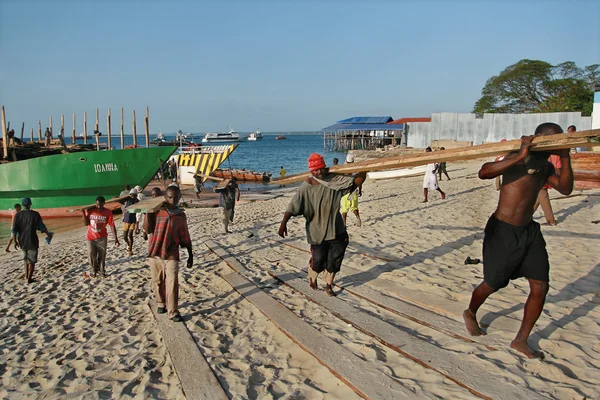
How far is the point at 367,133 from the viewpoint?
58688 mm

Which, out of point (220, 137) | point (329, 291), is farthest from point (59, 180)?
point (220, 137)

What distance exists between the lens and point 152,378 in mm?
3619

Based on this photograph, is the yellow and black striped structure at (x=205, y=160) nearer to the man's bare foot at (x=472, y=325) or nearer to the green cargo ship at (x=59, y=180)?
the green cargo ship at (x=59, y=180)

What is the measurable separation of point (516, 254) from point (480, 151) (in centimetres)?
87

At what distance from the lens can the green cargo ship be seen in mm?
18188

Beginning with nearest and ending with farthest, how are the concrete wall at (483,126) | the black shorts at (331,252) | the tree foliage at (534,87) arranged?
the black shorts at (331,252)
the concrete wall at (483,126)
the tree foliage at (534,87)

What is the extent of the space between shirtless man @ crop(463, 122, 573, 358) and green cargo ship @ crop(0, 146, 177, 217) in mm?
18227

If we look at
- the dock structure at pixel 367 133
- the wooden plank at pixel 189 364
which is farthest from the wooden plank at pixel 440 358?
the dock structure at pixel 367 133

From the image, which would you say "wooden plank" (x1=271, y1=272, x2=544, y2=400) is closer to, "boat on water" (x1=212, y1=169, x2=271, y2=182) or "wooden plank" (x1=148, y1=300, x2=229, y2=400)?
"wooden plank" (x1=148, y1=300, x2=229, y2=400)

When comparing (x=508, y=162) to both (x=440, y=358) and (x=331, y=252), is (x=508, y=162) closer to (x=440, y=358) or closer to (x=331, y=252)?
(x=440, y=358)

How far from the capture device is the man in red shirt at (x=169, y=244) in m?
4.68

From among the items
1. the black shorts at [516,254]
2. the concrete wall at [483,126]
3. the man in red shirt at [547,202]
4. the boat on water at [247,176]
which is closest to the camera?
the black shorts at [516,254]

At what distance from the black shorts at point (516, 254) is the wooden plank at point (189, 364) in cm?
232

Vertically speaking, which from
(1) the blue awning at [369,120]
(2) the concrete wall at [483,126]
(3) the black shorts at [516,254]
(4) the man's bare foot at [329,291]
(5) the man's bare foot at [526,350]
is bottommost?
(4) the man's bare foot at [329,291]
